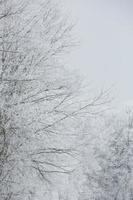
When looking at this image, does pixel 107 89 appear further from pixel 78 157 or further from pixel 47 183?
pixel 47 183

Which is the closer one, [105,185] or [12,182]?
[12,182]

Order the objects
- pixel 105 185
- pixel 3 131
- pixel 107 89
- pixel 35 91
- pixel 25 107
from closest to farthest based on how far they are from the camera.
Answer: pixel 3 131, pixel 25 107, pixel 35 91, pixel 107 89, pixel 105 185

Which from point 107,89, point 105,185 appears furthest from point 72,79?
point 105,185

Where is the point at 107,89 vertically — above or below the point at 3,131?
above

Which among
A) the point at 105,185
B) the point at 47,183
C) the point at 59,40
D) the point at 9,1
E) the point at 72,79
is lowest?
the point at 105,185

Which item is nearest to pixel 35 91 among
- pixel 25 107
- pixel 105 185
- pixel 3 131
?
pixel 25 107

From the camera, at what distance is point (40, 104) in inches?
346

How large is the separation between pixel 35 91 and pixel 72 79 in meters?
1.14

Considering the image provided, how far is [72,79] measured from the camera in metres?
9.54

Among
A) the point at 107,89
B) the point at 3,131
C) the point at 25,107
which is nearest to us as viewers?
the point at 3,131

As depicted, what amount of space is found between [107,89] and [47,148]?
194 centimetres

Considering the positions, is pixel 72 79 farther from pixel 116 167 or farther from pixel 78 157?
pixel 116 167

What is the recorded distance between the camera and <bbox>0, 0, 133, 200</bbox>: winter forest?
26.5ft

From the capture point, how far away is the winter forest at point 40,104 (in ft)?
26.5
